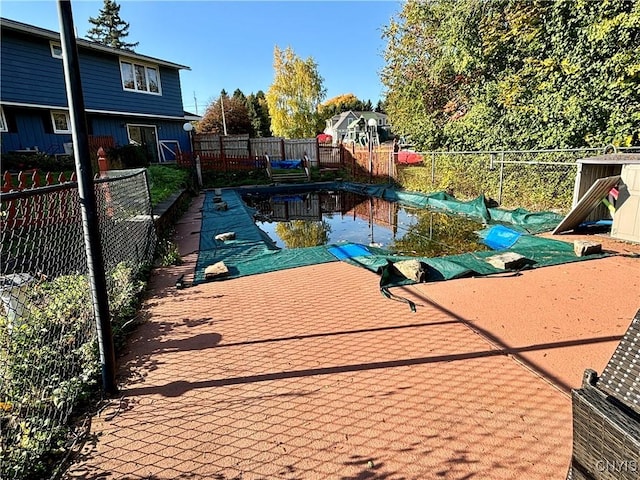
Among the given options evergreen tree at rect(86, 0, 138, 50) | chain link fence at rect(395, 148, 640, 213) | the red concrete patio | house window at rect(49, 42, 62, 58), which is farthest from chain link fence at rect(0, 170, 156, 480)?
evergreen tree at rect(86, 0, 138, 50)

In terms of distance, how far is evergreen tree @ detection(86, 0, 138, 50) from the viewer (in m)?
38.8

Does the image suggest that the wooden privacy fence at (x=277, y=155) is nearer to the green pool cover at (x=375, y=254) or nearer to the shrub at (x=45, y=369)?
the green pool cover at (x=375, y=254)

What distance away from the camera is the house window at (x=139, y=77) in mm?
15597

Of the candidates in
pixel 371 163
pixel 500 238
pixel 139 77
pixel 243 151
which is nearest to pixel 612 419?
pixel 500 238

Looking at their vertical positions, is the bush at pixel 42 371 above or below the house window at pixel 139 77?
below

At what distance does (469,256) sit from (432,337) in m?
2.71

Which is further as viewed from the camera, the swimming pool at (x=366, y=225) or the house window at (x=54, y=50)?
the house window at (x=54, y=50)

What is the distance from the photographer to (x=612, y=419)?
1131 mm

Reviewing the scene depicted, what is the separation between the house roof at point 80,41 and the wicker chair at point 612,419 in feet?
41.9

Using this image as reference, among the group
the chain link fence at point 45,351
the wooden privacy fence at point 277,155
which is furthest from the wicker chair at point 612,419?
the wooden privacy fence at point 277,155

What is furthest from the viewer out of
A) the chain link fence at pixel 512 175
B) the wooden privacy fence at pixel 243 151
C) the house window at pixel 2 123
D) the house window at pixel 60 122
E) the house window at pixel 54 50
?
the wooden privacy fence at pixel 243 151

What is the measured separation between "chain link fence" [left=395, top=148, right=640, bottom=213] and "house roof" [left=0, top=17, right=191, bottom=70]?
12.0 metres

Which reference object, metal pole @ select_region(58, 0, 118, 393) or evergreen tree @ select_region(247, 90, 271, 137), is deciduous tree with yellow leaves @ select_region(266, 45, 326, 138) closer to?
evergreen tree @ select_region(247, 90, 271, 137)

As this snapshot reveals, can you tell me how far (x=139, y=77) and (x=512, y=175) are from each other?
55.0ft
